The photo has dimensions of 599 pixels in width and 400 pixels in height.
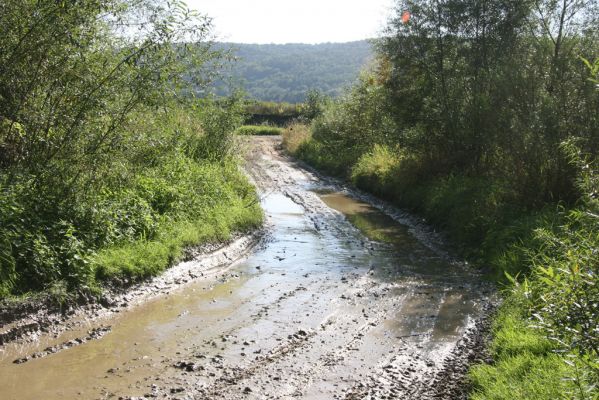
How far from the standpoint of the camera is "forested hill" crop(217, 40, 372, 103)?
127 metres

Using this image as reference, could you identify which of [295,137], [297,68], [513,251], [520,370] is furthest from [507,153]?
[297,68]

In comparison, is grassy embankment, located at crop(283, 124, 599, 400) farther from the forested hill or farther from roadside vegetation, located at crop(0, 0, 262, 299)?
the forested hill

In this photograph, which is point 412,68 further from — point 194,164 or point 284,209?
point 194,164

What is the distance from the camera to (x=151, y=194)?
10.4 m

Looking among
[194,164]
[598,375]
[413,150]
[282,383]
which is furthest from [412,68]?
[598,375]

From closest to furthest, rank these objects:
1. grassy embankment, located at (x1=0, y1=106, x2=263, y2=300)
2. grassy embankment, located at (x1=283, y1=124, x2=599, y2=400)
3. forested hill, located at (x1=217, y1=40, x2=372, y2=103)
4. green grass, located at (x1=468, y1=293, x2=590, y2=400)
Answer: grassy embankment, located at (x1=283, y1=124, x2=599, y2=400)
green grass, located at (x1=468, y1=293, x2=590, y2=400)
grassy embankment, located at (x1=0, y1=106, x2=263, y2=300)
forested hill, located at (x1=217, y1=40, x2=372, y2=103)

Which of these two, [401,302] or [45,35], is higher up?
[45,35]

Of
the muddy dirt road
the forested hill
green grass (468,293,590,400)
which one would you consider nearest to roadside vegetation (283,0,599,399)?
green grass (468,293,590,400)

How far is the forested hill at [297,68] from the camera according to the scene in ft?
417

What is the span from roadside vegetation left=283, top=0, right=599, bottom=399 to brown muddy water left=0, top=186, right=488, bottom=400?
3.35 ft

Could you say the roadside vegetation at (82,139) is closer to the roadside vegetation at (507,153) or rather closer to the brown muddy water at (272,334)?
the brown muddy water at (272,334)

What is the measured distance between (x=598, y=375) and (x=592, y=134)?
324 inches

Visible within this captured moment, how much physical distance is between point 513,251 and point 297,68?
146362mm

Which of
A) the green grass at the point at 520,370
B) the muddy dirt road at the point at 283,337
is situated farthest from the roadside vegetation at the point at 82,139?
the green grass at the point at 520,370
